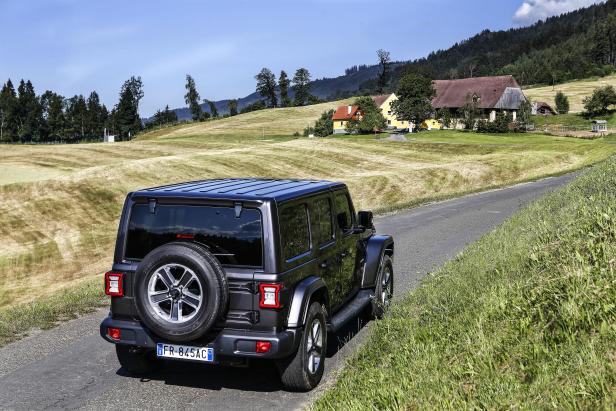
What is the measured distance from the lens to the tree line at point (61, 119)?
140 m

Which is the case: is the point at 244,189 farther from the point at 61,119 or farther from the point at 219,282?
the point at 61,119

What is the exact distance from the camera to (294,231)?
254 inches

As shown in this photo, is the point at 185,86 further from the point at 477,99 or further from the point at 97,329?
the point at 97,329

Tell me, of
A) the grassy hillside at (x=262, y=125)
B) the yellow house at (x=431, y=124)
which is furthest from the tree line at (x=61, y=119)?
the yellow house at (x=431, y=124)

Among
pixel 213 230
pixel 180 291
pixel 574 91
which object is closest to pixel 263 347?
pixel 180 291

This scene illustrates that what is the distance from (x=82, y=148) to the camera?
61.2 meters

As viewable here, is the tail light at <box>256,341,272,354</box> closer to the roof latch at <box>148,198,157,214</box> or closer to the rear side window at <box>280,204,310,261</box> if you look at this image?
the rear side window at <box>280,204,310,261</box>

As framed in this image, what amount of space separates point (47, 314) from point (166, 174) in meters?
33.2

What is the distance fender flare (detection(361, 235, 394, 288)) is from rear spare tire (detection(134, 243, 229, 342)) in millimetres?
3281

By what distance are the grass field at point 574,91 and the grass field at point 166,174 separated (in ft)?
178

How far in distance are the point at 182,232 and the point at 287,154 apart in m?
49.4

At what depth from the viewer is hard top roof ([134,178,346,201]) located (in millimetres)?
6105

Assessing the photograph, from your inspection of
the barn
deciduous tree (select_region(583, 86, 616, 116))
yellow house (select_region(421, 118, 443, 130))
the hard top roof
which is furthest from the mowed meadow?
deciduous tree (select_region(583, 86, 616, 116))

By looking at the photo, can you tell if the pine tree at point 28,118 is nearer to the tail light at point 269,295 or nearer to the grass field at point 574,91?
the grass field at point 574,91
